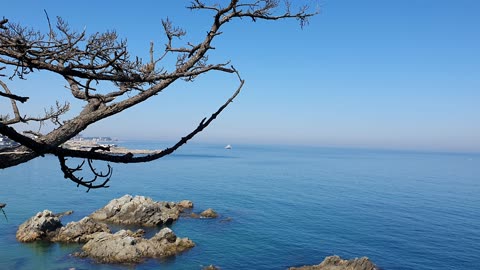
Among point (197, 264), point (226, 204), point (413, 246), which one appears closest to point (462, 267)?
point (413, 246)

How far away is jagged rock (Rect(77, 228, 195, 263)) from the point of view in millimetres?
33344

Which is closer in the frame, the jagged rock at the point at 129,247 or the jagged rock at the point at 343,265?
A: the jagged rock at the point at 343,265

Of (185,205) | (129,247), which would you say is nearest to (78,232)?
(129,247)

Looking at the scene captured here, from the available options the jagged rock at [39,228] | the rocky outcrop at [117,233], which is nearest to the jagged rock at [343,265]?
the rocky outcrop at [117,233]

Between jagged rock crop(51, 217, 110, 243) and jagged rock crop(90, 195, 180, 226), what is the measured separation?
6454mm

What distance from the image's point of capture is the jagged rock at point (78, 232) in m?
38.8

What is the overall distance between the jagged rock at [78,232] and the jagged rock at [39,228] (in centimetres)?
109

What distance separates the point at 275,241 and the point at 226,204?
2213 centimetres

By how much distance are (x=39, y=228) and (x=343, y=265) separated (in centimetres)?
3201

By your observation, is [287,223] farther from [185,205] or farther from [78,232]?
[78,232]

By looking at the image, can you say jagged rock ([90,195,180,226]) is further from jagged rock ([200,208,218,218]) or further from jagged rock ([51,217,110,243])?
jagged rock ([51,217,110,243])

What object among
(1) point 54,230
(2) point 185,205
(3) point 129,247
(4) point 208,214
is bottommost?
(4) point 208,214

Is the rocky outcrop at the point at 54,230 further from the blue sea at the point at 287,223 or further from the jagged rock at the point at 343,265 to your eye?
the jagged rock at the point at 343,265

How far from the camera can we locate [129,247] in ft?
112
